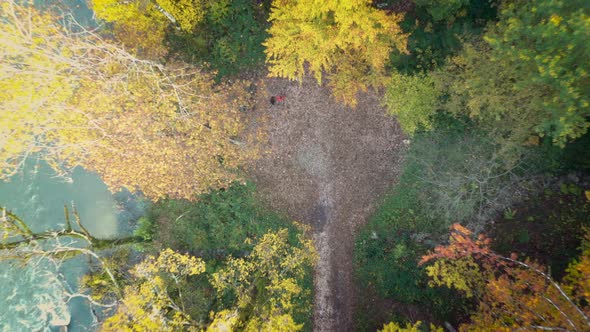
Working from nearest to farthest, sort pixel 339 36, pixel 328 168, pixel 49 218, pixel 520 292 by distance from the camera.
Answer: pixel 339 36
pixel 520 292
pixel 328 168
pixel 49 218

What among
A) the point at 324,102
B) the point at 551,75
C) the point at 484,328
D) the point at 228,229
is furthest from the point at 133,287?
the point at 551,75

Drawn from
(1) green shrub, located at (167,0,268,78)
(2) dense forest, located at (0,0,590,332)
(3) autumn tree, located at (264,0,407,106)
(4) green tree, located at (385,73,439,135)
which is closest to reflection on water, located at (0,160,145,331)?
(2) dense forest, located at (0,0,590,332)

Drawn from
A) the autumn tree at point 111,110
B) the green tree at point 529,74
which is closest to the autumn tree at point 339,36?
the green tree at point 529,74

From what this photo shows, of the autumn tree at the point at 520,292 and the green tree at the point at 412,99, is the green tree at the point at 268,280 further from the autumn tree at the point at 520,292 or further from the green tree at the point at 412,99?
the green tree at the point at 412,99

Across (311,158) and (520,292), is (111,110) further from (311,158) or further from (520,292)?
(520,292)

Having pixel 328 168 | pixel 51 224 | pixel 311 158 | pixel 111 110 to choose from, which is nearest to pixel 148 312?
pixel 111 110

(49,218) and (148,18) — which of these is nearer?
(148,18)

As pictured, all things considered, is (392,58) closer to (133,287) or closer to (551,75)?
(551,75)
